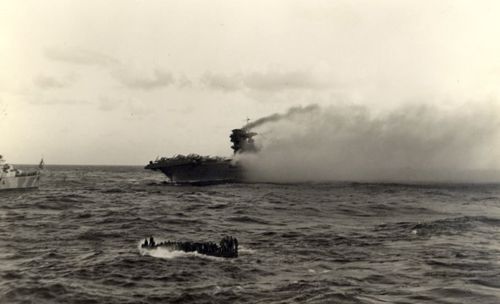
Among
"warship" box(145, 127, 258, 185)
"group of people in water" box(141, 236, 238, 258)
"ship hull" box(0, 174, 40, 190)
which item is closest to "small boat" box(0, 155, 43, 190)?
"ship hull" box(0, 174, 40, 190)

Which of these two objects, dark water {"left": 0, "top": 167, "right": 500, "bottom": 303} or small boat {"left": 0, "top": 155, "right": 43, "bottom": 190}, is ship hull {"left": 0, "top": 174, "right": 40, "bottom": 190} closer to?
small boat {"left": 0, "top": 155, "right": 43, "bottom": 190}

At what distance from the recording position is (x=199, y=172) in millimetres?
72625

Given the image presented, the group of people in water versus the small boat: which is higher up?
the small boat

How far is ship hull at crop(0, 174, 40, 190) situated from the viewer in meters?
60.8

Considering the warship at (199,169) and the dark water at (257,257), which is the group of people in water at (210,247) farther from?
the warship at (199,169)

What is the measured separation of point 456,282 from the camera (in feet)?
58.3

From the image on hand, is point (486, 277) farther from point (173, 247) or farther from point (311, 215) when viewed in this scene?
point (311, 215)

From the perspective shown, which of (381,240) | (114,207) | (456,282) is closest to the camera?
(456,282)

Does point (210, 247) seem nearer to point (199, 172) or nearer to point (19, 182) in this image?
point (199, 172)

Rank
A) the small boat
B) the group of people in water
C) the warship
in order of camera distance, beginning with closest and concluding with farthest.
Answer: the group of people in water
the small boat
the warship

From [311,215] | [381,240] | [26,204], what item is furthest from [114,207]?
[381,240]

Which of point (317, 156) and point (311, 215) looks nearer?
point (311, 215)

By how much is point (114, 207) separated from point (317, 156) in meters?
49.9

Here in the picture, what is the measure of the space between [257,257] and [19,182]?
52719 millimetres
